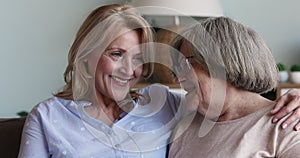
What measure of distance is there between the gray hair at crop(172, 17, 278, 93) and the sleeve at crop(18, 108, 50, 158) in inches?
17.0

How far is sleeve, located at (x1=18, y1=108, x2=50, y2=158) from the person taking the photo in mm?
1055

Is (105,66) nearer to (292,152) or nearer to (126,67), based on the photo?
(126,67)

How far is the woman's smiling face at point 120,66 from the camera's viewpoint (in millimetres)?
1095

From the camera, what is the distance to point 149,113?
3.87 ft

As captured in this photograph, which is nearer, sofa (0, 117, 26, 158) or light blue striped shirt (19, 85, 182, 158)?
light blue striped shirt (19, 85, 182, 158)

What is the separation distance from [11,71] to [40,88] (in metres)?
0.20

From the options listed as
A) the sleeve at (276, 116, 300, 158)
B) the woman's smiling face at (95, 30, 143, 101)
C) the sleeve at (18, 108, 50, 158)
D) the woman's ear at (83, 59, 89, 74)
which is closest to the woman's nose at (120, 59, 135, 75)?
the woman's smiling face at (95, 30, 143, 101)

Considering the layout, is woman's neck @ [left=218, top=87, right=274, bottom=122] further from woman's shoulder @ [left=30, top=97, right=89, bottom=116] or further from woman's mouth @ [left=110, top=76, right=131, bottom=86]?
woman's shoulder @ [left=30, top=97, right=89, bottom=116]

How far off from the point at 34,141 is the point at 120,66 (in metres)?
0.28

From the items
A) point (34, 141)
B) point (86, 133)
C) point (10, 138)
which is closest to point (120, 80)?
point (86, 133)

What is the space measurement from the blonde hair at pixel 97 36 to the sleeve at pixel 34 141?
4.7 inches

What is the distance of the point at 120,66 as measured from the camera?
1.10 meters

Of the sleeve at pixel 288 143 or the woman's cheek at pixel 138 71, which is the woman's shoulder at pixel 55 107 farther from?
the sleeve at pixel 288 143

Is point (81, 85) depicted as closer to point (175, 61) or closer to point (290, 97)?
point (175, 61)
